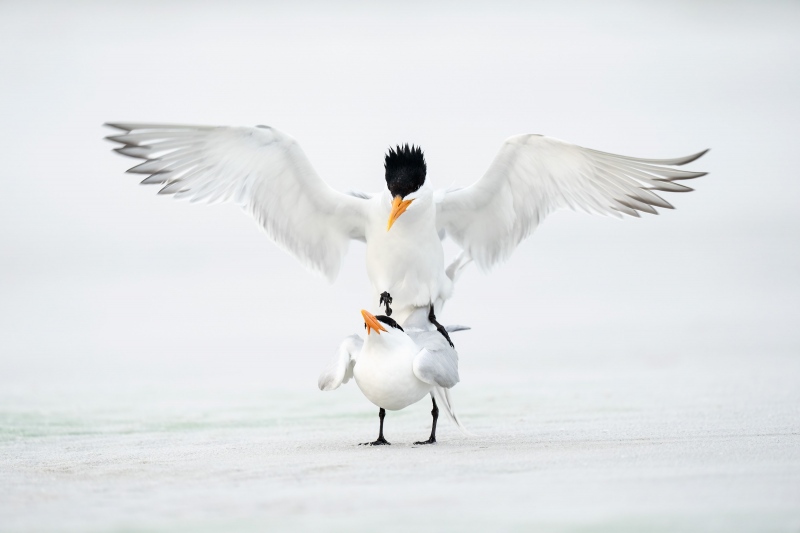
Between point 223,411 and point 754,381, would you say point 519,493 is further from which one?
point 754,381

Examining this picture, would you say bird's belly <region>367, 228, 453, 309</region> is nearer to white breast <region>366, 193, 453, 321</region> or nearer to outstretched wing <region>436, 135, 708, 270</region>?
white breast <region>366, 193, 453, 321</region>

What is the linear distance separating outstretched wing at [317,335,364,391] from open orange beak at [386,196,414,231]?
689 millimetres

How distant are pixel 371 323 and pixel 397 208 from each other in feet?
2.94

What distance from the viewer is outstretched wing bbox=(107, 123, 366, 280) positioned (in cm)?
587

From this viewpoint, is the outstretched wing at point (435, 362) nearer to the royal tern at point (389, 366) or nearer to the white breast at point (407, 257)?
the royal tern at point (389, 366)

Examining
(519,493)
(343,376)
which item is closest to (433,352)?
(343,376)

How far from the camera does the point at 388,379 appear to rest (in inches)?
200

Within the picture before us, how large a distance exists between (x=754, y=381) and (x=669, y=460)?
3.89 m

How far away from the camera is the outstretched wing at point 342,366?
17.2 feet

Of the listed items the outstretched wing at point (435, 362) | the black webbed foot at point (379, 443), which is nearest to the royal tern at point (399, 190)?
the outstretched wing at point (435, 362)

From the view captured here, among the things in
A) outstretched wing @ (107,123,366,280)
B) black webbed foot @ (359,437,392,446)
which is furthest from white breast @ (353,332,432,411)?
outstretched wing @ (107,123,366,280)

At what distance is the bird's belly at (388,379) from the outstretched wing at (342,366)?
0.33 ft

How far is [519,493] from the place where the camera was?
11.2 ft

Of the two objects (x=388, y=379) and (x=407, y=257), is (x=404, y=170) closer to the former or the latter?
(x=407, y=257)
